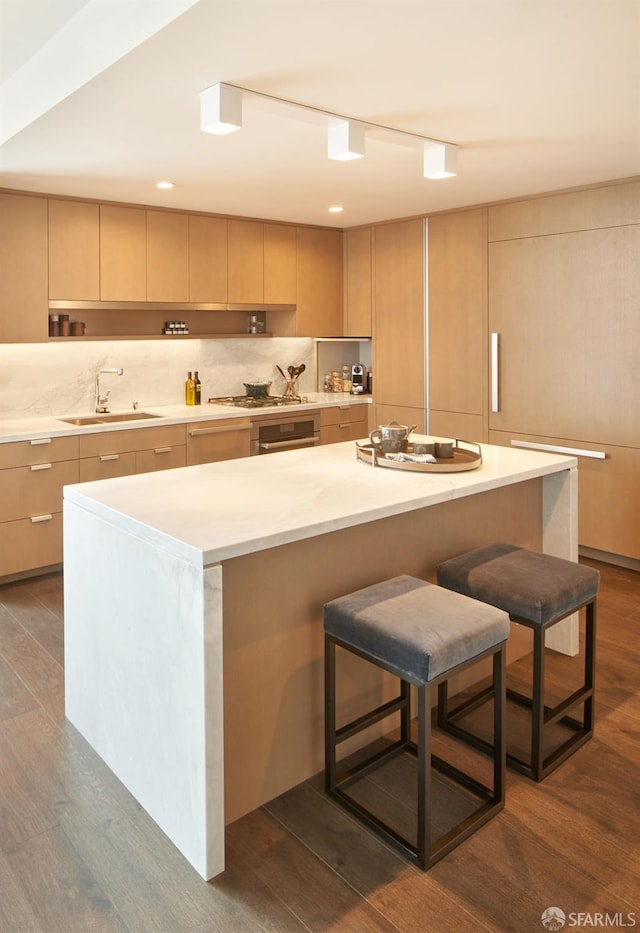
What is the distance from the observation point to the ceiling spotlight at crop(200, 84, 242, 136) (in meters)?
2.54

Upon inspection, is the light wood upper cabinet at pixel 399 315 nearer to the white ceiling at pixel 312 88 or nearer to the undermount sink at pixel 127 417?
the white ceiling at pixel 312 88

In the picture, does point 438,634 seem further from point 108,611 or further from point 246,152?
point 246,152

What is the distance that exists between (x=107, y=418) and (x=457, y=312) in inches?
104

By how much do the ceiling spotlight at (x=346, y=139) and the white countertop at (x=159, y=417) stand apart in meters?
2.28

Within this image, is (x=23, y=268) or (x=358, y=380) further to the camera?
(x=358, y=380)

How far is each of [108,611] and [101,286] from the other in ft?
9.80

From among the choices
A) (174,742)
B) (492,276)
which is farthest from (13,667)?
(492,276)

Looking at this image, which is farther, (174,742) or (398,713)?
(398,713)

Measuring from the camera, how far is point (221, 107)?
2539 mm

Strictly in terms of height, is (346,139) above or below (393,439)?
above

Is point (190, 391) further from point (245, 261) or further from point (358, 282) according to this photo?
point (358, 282)

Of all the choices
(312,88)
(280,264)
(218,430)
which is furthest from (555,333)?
(312,88)

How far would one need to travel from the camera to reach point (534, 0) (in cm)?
200

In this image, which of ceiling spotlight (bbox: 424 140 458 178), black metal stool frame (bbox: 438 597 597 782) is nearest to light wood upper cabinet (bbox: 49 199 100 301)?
ceiling spotlight (bbox: 424 140 458 178)
